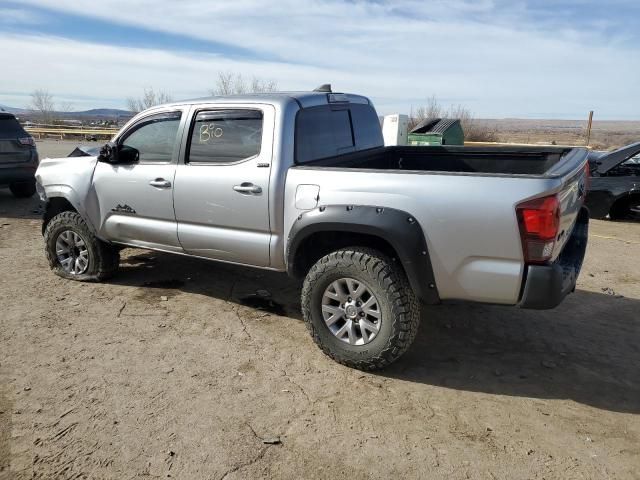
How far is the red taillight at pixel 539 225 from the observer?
2836 mm

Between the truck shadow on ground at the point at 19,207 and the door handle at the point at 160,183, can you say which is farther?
the truck shadow on ground at the point at 19,207

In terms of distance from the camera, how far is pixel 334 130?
4.44 m

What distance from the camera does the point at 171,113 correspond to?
14.7ft

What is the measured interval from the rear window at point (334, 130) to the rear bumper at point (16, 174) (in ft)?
23.2

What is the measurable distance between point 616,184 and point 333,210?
7160 mm

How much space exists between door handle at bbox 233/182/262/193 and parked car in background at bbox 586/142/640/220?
23.4ft

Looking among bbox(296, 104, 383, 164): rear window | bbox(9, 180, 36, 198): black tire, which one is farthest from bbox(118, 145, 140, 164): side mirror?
bbox(9, 180, 36, 198): black tire

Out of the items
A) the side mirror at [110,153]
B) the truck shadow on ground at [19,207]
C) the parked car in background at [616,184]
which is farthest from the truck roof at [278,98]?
the parked car in background at [616,184]

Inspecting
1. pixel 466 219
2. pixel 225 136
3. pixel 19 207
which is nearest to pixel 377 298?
pixel 466 219

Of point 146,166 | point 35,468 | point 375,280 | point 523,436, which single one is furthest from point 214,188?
point 523,436

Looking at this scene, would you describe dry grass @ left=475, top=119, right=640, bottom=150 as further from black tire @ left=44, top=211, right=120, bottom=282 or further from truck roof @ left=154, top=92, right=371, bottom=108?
black tire @ left=44, top=211, right=120, bottom=282

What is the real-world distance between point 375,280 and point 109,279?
325 cm

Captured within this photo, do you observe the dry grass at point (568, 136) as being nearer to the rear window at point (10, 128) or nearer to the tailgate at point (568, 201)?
the tailgate at point (568, 201)

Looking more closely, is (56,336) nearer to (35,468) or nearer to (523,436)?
(35,468)
